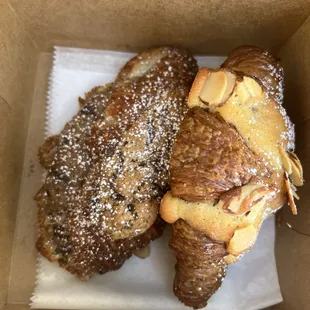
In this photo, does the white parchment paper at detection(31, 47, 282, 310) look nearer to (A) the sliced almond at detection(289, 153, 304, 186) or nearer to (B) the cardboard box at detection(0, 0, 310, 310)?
(B) the cardboard box at detection(0, 0, 310, 310)

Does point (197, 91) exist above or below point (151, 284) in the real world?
above

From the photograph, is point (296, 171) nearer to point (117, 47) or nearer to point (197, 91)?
point (197, 91)

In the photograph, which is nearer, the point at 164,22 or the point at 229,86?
the point at 229,86

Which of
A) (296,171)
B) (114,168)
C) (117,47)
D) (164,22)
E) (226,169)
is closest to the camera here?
(226,169)

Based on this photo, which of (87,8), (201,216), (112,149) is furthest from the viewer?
(87,8)

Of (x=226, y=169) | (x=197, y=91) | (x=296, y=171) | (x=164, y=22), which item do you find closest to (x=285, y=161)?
(x=296, y=171)

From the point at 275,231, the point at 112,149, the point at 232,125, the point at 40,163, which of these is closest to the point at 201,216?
the point at 232,125

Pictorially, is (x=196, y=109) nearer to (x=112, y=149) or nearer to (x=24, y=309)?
(x=112, y=149)
